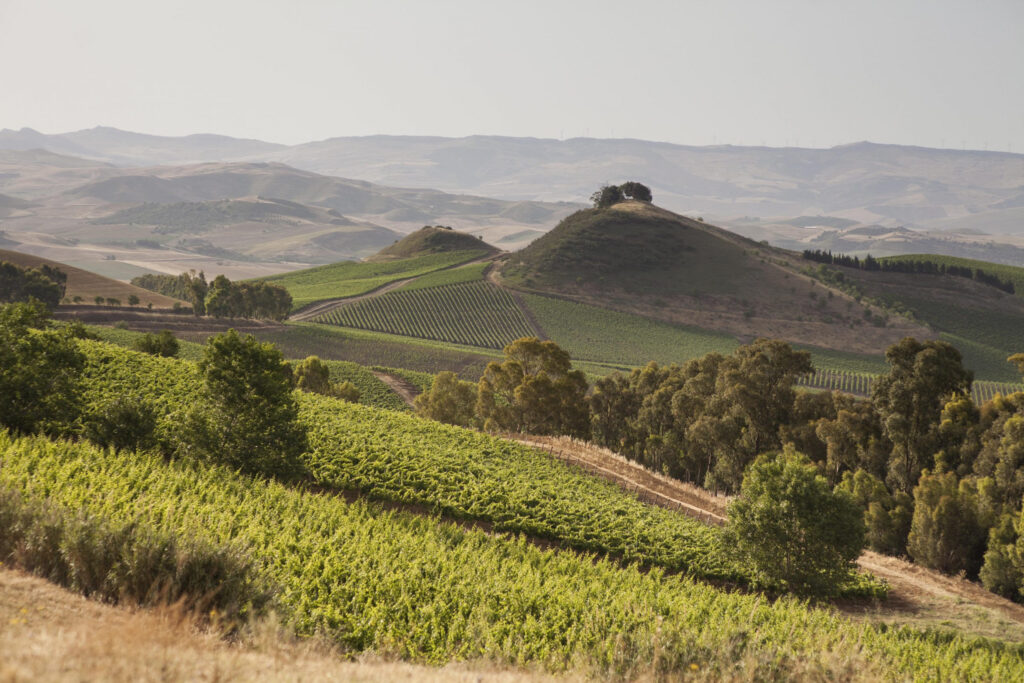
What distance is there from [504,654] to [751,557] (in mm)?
18378

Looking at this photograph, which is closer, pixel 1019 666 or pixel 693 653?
pixel 693 653

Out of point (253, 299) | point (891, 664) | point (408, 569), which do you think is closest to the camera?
point (891, 664)

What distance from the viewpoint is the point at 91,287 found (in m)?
160

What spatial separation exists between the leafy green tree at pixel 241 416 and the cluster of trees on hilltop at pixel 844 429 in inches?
1010

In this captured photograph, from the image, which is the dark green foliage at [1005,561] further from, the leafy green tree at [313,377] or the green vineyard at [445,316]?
the green vineyard at [445,316]

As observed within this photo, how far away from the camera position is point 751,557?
29.7m

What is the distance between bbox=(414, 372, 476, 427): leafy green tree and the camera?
255ft

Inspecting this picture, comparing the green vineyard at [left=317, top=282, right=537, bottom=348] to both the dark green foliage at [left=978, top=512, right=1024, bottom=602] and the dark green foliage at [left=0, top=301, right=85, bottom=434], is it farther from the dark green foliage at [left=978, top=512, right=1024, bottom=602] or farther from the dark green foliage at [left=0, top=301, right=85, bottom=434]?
the dark green foliage at [left=978, top=512, right=1024, bottom=602]

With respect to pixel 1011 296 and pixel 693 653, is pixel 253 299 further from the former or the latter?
pixel 1011 296

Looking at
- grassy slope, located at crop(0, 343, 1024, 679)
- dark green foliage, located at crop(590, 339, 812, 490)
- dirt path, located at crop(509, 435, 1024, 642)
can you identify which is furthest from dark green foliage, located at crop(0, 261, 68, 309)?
grassy slope, located at crop(0, 343, 1024, 679)

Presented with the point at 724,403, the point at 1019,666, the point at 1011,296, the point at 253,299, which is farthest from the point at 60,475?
the point at 1011,296

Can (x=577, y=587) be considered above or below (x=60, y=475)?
Answer: below

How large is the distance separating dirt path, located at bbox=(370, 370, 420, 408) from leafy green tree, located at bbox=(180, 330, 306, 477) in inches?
2491

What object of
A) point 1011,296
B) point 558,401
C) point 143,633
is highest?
point 1011,296
